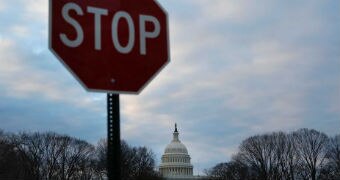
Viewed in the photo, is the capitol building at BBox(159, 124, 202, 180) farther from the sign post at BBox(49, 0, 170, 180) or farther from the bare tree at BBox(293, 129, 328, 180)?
the sign post at BBox(49, 0, 170, 180)

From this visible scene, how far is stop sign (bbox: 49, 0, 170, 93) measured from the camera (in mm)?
4188

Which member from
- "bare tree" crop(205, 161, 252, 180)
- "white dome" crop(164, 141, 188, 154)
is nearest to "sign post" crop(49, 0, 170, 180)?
"bare tree" crop(205, 161, 252, 180)

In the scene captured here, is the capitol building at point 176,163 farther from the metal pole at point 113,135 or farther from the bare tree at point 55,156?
the metal pole at point 113,135

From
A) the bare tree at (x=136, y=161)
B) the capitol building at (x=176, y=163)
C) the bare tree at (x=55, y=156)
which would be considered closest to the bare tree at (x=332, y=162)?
the bare tree at (x=136, y=161)

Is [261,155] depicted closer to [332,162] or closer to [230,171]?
[332,162]

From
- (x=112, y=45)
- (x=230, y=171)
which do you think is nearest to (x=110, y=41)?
(x=112, y=45)

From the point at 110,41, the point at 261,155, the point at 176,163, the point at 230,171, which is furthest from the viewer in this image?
the point at 176,163

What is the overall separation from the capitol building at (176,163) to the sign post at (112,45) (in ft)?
487

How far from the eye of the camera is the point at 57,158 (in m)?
92.7

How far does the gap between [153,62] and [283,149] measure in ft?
309

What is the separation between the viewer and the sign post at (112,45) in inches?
165

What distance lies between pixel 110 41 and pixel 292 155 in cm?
9387

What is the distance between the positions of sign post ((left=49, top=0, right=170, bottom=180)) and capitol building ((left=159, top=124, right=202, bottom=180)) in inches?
5840

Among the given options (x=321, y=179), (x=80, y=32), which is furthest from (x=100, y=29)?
(x=321, y=179)
